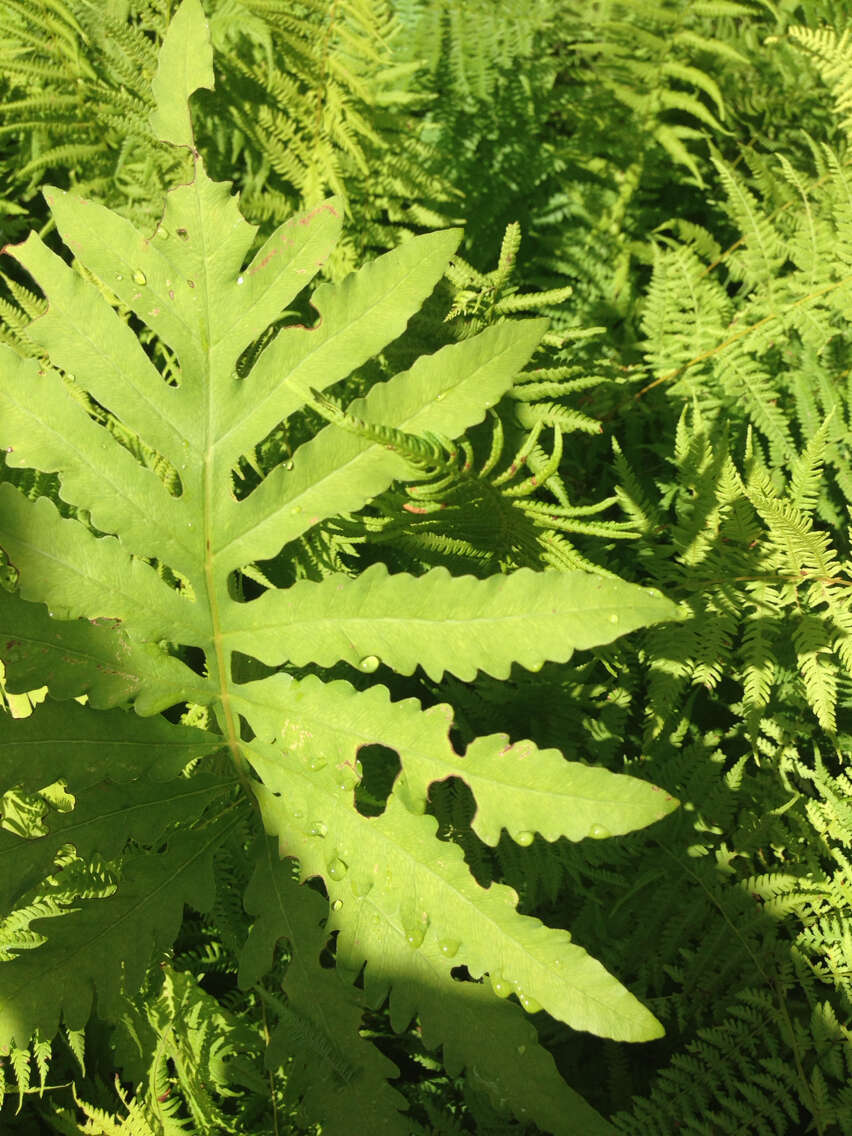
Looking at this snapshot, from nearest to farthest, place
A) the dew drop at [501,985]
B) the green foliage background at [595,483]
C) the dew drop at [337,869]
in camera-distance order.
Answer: the dew drop at [501,985], the dew drop at [337,869], the green foliage background at [595,483]

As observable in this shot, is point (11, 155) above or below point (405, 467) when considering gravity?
above

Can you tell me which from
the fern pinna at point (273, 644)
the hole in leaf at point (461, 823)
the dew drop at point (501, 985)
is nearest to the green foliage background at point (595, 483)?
the hole in leaf at point (461, 823)

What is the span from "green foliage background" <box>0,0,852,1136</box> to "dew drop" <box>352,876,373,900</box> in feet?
0.74

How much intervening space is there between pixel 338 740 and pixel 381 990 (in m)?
0.33

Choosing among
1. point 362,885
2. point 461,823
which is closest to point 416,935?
point 362,885

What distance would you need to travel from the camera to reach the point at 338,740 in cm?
121

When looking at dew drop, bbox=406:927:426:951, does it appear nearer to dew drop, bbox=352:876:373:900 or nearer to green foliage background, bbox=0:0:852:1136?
dew drop, bbox=352:876:373:900

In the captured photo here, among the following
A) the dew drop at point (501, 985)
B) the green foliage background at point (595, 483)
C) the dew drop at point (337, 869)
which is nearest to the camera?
the dew drop at point (501, 985)

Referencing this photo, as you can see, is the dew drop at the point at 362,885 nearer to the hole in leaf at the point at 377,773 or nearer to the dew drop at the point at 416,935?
the dew drop at the point at 416,935

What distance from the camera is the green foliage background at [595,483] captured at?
5.40 ft

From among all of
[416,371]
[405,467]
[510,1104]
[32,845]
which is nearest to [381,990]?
[510,1104]

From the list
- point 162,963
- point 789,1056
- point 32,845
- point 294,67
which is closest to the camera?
point 32,845

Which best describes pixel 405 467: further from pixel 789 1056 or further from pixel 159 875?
pixel 789 1056

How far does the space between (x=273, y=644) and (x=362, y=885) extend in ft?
1.21
